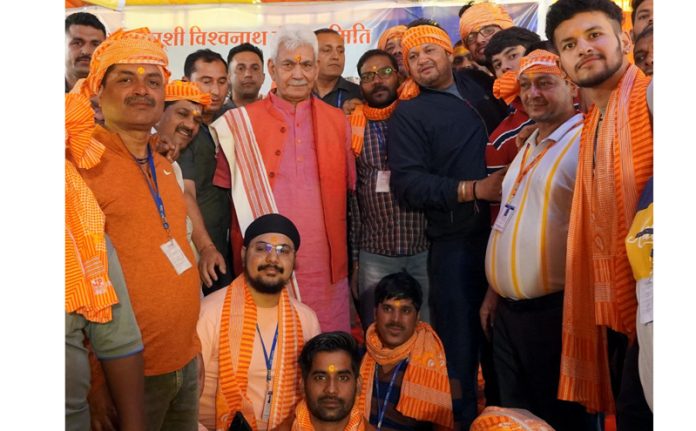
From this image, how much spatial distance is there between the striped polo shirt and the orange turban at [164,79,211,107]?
149 cm

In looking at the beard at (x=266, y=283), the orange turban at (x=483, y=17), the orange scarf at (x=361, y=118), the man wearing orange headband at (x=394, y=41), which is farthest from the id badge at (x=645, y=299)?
the man wearing orange headband at (x=394, y=41)

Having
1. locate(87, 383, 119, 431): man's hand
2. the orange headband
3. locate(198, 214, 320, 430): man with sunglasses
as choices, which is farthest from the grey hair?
locate(87, 383, 119, 431): man's hand

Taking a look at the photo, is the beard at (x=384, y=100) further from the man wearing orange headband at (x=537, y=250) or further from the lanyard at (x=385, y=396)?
the lanyard at (x=385, y=396)

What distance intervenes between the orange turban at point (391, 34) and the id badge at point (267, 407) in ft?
7.21

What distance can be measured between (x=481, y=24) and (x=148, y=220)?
7.57 ft

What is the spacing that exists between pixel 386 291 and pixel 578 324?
0.94 metres

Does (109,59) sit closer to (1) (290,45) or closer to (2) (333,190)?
(1) (290,45)

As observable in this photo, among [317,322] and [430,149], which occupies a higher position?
[430,149]

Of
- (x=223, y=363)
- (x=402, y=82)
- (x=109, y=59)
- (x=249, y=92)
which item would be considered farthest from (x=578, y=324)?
(x=249, y=92)

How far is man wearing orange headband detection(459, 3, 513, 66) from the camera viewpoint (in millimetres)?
4070

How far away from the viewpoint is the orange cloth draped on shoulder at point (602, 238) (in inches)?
98.2

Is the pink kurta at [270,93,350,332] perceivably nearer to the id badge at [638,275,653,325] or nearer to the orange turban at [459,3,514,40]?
the orange turban at [459,3,514,40]

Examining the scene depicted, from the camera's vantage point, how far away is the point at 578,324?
2840 millimetres
